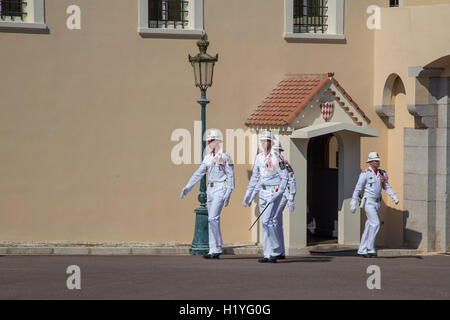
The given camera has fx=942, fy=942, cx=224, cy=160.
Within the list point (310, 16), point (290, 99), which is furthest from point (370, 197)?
point (310, 16)

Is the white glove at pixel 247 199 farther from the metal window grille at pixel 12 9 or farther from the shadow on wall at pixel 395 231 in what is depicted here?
the metal window grille at pixel 12 9

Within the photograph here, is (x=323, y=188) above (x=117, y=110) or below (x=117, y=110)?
below

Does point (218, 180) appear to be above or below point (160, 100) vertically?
below

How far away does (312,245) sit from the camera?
1817 centimetres

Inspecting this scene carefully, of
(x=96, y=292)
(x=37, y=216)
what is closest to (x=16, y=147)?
(x=37, y=216)

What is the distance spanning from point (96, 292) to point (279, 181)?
467 centimetres

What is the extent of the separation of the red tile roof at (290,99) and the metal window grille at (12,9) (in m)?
4.84

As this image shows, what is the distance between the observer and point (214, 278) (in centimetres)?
1249

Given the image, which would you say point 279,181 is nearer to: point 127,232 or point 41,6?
point 127,232

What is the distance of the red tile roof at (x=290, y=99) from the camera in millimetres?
17641

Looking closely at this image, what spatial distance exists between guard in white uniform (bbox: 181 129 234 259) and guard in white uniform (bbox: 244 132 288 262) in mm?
566

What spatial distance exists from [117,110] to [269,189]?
4.59 metres

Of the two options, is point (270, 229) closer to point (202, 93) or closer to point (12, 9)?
point (202, 93)

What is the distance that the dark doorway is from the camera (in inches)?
776
